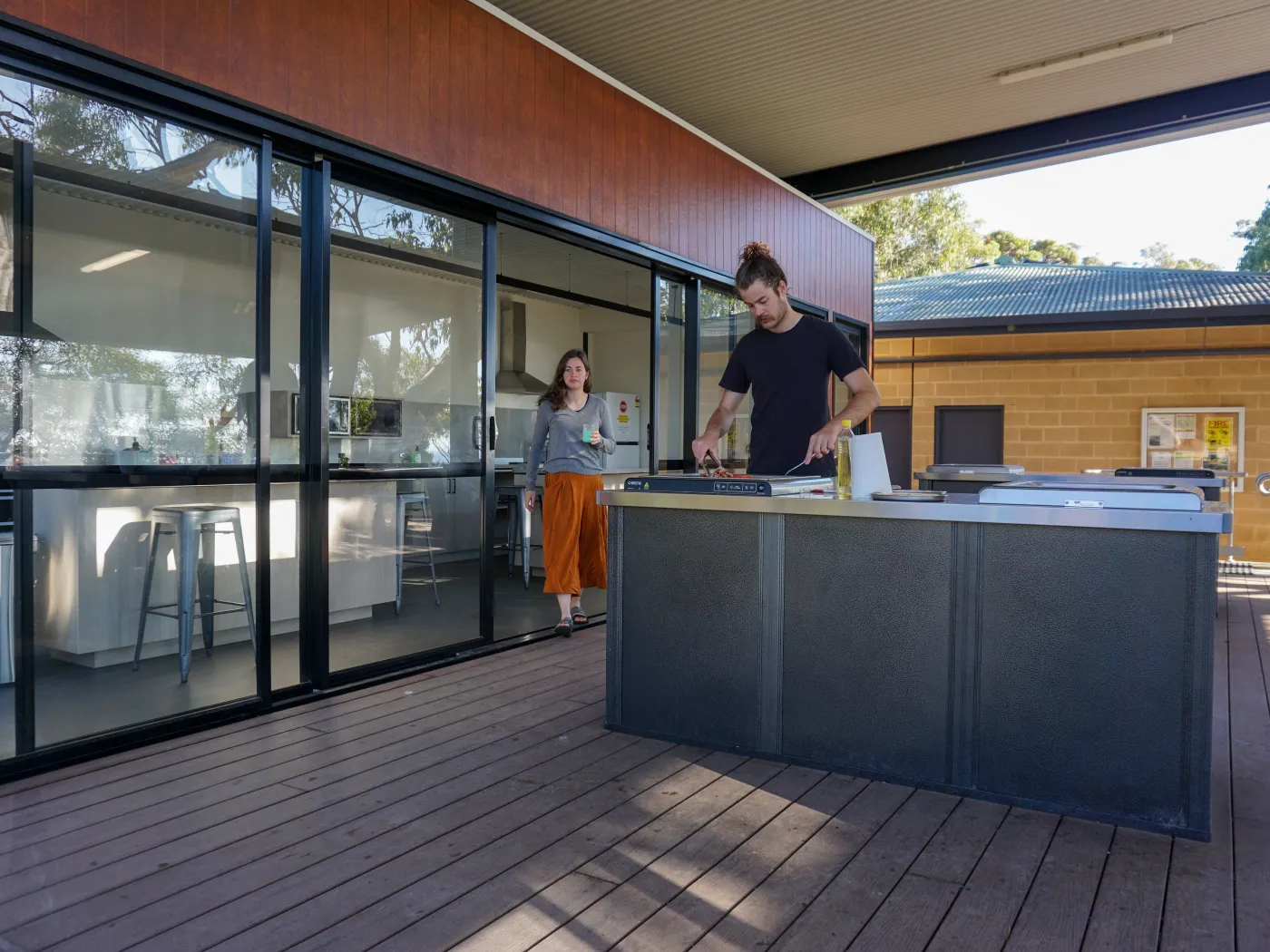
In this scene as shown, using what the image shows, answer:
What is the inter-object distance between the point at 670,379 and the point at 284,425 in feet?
10.8

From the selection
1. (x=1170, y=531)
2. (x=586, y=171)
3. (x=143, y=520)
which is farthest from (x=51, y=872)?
(x=586, y=171)

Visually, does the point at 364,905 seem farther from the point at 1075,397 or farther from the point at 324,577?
the point at 1075,397

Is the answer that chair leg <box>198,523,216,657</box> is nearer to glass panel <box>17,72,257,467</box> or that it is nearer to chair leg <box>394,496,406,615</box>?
glass panel <box>17,72,257,467</box>

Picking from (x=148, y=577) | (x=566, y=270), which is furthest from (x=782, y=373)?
(x=566, y=270)

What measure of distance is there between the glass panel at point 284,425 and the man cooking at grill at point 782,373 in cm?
173

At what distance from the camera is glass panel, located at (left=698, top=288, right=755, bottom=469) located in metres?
6.79

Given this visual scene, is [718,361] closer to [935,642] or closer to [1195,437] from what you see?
[935,642]

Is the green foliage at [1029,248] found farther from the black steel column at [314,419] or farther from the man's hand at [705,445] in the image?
the black steel column at [314,419]

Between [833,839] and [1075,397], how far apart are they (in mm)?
10439

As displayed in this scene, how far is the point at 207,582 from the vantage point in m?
3.42

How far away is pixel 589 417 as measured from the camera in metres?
5.13

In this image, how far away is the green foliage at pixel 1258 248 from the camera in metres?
30.7

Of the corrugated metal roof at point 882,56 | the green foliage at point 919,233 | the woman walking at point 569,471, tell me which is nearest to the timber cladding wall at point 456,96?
the corrugated metal roof at point 882,56

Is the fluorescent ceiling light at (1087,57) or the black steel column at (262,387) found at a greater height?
the fluorescent ceiling light at (1087,57)
